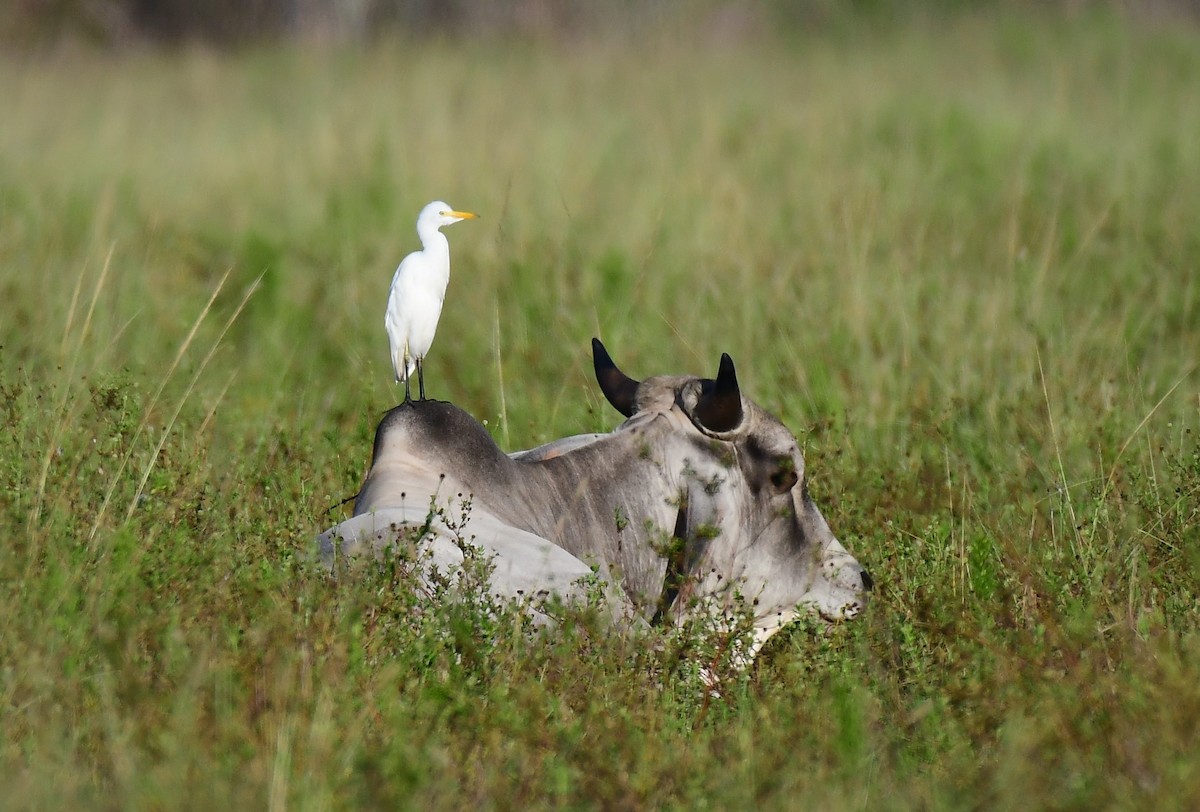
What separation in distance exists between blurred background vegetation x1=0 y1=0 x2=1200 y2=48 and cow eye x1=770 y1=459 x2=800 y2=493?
39.6 feet

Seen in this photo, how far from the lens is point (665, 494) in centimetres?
440

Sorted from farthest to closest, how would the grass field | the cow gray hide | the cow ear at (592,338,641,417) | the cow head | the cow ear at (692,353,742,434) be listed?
the cow ear at (592,338,641,417)
the cow head
the cow ear at (692,353,742,434)
the cow gray hide
the grass field

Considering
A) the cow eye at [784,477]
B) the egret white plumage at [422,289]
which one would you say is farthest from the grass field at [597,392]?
the egret white plumage at [422,289]

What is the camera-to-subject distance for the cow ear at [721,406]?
422 centimetres

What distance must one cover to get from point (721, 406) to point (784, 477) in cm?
33

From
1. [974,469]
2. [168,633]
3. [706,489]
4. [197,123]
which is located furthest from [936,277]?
[197,123]

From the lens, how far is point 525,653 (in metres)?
3.57

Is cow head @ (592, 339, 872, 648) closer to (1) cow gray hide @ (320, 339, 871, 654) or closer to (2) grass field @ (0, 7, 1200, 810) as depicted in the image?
(1) cow gray hide @ (320, 339, 871, 654)

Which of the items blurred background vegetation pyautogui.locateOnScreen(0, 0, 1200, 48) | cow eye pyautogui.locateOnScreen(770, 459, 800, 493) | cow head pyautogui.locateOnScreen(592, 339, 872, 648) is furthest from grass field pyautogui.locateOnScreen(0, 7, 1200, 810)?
blurred background vegetation pyautogui.locateOnScreen(0, 0, 1200, 48)

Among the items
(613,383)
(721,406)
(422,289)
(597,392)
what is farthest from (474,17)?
(721,406)

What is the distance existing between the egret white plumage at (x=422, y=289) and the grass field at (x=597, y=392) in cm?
60

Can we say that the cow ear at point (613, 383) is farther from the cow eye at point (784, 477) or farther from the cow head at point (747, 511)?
the cow eye at point (784, 477)

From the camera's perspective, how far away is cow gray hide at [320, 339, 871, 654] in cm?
404

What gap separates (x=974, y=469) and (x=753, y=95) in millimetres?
6242
